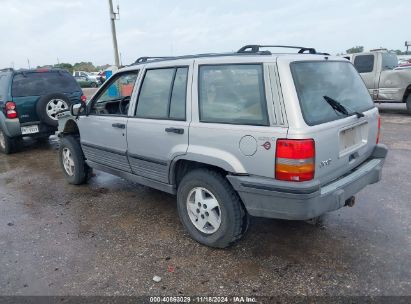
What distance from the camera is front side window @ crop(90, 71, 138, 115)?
4.32m

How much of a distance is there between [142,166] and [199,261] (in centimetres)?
128

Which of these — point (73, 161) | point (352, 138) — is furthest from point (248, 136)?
point (73, 161)

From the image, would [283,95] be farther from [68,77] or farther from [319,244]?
[68,77]

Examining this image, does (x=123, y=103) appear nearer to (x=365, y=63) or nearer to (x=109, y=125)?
(x=109, y=125)

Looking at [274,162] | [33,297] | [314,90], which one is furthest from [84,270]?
[314,90]

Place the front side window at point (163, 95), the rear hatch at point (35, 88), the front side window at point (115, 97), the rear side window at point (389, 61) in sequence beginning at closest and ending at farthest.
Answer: the front side window at point (163, 95), the front side window at point (115, 97), the rear hatch at point (35, 88), the rear side window at point (389, 61)

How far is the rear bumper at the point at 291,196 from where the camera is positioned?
8.86ft

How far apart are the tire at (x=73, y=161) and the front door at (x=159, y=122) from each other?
1.47 m

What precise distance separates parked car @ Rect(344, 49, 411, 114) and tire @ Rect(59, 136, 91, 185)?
8.81 m

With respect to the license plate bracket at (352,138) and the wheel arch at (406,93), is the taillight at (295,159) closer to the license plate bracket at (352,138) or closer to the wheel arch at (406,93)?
the license plate bracket at (352,138)

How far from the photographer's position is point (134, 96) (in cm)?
395

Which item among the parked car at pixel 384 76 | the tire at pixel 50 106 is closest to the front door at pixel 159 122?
the tire at pixel 50 106

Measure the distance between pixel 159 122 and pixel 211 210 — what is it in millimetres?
1025

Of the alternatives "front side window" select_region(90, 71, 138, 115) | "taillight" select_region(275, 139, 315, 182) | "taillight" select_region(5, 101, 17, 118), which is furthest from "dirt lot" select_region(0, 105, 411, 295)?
"taillight" select_region(5, 101, 17, 118)
